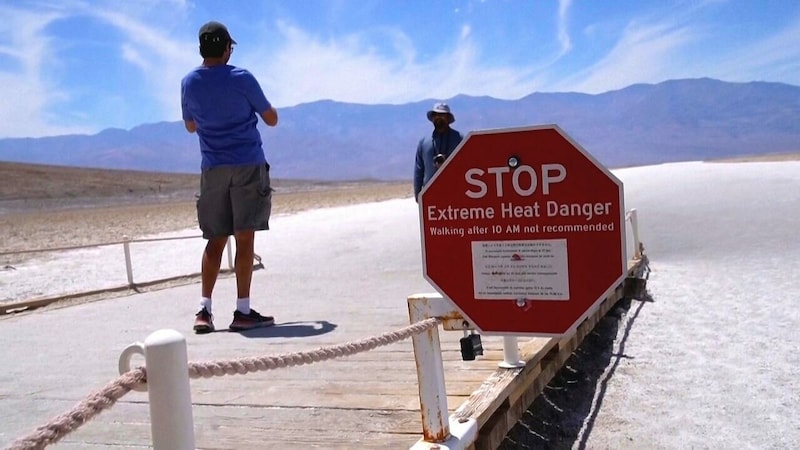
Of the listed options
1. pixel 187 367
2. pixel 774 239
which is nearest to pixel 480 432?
pixel 187 367

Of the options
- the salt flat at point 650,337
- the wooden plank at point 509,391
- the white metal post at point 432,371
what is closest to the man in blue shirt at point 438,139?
the salt flat at point 650,337

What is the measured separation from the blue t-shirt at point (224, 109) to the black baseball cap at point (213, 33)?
150 millimetres

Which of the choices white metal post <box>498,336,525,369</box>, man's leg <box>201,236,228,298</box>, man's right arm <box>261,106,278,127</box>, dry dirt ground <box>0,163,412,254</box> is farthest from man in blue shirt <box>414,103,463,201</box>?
dry dirt ground <box>0,163,412,254</box>

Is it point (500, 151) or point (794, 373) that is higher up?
point (500, 151)

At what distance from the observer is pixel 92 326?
503 centimetres

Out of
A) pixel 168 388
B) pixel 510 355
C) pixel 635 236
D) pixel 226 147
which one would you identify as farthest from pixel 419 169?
pixel 168 388

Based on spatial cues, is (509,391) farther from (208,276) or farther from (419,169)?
(419,169)

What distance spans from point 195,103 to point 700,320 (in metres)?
4.70

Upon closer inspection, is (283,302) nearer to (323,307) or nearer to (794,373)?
(323,307)

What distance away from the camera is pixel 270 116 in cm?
415

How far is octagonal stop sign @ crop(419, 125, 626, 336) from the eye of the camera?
2037mm

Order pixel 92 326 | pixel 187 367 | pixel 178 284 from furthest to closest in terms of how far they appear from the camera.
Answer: pixel 178 284, pixel 92 326, pixel 187 367

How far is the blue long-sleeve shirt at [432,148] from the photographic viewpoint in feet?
17.6

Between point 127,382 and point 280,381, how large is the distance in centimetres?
205
